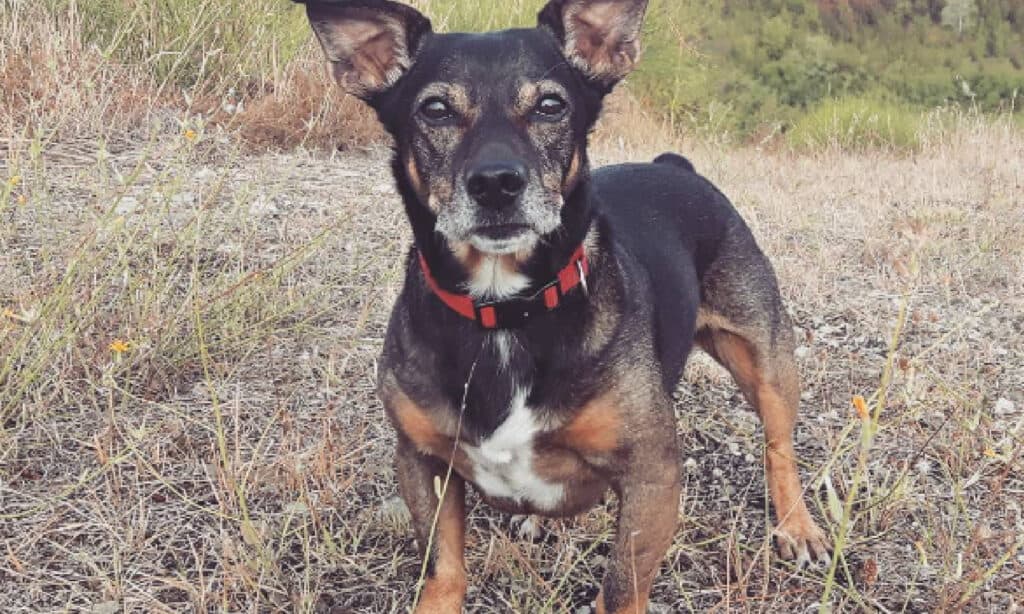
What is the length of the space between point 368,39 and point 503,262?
82 cm

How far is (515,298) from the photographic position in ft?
8.67

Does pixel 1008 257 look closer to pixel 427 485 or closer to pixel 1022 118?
pixel 427 485

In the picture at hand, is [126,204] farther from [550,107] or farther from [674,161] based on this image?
[550,107]

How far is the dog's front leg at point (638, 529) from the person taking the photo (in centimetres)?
252

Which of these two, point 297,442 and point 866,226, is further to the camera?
point 866,226

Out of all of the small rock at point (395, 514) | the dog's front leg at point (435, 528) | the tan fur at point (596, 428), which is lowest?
the small rock at point (395, 514)

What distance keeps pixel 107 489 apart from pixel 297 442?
0.62m

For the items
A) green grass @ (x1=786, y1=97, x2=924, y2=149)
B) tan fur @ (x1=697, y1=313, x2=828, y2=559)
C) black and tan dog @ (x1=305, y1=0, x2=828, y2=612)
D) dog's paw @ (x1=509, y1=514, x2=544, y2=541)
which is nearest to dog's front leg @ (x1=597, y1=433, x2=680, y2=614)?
black and tan dog @ (x1=305, y1=0, x2=828, y2=612)

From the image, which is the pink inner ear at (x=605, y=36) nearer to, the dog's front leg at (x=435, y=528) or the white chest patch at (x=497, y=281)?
the white chest patch at (x=497, y=281)

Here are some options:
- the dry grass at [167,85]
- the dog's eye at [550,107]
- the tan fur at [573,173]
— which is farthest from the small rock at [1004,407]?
the dry grass at [167,85]

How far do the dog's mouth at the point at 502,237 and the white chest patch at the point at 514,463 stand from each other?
1.28ft

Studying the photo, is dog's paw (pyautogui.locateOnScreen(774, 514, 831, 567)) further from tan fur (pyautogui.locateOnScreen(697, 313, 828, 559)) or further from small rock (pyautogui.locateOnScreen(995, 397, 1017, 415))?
small rock (pyautogui.locateOnScreen(995, 397, 1017, 415))

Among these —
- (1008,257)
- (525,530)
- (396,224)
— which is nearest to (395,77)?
(525,530)

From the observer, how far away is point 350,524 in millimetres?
3041
